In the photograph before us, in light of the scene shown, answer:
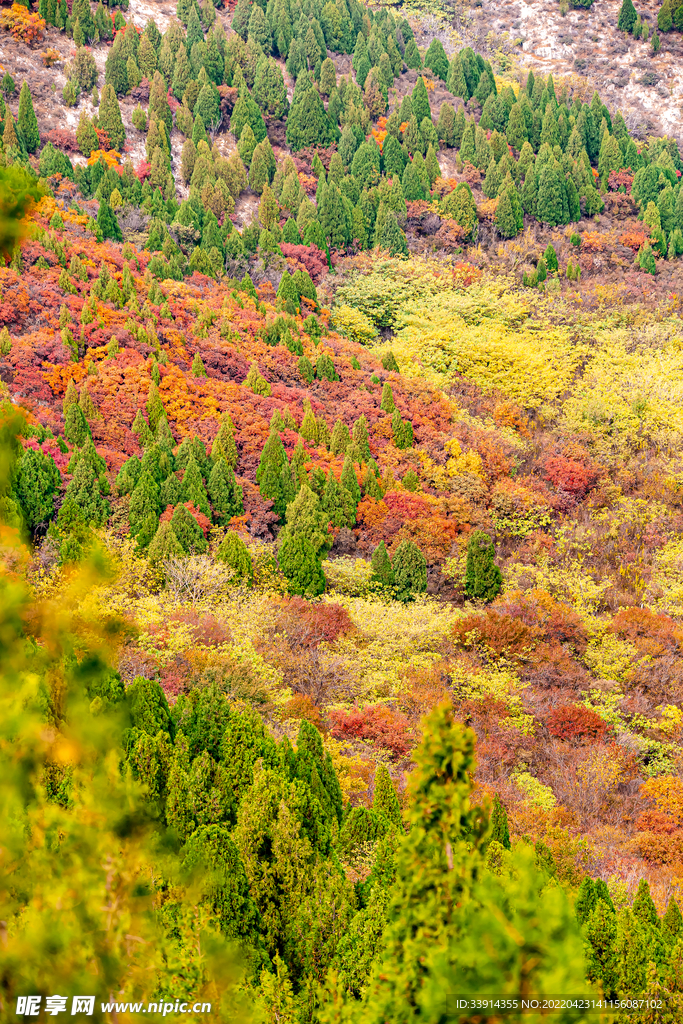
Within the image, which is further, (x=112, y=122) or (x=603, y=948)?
(x=112, y=122)

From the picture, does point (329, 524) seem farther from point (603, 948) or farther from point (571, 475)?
point (603, 948)

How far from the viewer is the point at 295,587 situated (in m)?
25.6

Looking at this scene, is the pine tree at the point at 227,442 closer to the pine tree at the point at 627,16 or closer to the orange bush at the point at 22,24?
the orange bush at the point at 22,24

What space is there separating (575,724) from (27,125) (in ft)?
148

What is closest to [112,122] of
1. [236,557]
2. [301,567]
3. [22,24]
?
[22,24]

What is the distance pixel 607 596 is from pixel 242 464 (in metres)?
14.1

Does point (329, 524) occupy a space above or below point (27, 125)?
below

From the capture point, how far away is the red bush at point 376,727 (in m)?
19.2

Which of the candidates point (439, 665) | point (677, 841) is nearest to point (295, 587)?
point (439, 665)

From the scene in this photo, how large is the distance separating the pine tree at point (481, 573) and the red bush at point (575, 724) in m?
6.03

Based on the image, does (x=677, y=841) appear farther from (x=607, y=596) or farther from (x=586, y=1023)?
(x=586, y=1023)

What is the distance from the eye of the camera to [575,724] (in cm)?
2122

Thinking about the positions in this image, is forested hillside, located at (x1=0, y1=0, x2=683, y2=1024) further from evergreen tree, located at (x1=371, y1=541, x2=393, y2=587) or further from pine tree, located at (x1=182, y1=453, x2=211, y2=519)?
pine tree, located at (x1=182, y1=453, x2=211, y2=519)

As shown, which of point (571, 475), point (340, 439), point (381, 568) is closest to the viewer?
point (381, 568)
